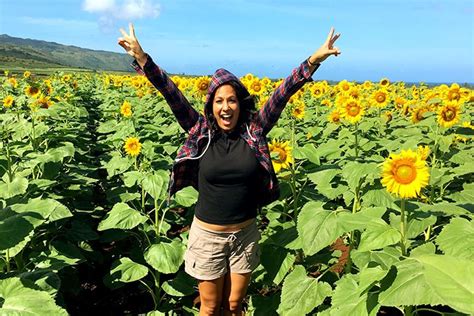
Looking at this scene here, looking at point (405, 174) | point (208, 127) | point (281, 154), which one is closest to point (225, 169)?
point (208, 127)

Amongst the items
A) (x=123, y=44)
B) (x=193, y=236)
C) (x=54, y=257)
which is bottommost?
(x=54, y=257)

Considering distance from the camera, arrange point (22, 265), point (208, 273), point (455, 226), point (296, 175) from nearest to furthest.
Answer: point (455, 226) → point (208, 273) → point (22, 265) → point (296, 175)

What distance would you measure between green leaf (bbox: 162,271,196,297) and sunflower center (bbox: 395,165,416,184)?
7.70ft

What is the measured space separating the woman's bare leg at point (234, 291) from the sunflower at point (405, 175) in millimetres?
1491

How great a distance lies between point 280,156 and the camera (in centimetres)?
364

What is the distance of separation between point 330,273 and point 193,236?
3.61 feet

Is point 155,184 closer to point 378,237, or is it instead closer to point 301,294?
point 301,294

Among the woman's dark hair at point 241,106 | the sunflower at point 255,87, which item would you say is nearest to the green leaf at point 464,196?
the woman's dark hair at point 241,106

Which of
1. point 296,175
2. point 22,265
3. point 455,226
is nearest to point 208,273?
point 296,175

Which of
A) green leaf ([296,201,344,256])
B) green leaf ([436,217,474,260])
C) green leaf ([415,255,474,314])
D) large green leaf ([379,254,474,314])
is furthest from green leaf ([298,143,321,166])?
green leaf ([415,255,474,314])

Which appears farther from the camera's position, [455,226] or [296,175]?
[296,175]

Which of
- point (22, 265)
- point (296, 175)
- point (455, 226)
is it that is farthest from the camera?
point (296, 175)

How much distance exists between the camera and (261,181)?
11.4ft

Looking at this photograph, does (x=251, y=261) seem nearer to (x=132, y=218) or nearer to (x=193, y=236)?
(x=193, y=236)
